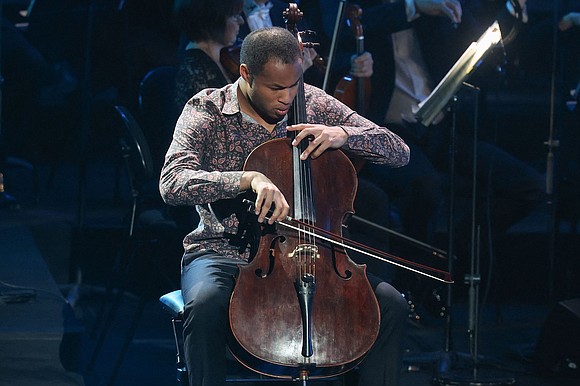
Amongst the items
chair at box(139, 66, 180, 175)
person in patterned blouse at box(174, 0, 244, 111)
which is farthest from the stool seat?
chair at box(139, 66, 180, 175)

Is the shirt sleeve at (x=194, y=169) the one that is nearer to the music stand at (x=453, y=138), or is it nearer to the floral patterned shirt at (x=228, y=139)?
the floral patterned shirt at (x=228, y=139)

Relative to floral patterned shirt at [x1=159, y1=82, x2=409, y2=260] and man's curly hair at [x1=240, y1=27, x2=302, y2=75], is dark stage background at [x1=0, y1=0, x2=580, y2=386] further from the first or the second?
man's curly hair at [x1=240, y1=27, x2=302, y2=75]

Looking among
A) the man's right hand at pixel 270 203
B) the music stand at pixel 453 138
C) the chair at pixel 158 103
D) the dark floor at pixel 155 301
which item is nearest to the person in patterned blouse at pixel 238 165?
the man's right hand at pixel 270 203

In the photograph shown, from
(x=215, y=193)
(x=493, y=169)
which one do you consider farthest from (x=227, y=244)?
(x=493, y=169)

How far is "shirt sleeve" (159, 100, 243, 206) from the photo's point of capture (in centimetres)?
279

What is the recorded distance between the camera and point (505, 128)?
18.6 feet

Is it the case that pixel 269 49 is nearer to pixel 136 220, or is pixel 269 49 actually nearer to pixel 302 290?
pixel 302 290

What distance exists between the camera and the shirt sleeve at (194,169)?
279 cm

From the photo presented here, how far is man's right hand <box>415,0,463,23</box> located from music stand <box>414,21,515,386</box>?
47cm

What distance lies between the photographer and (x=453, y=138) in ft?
12.5

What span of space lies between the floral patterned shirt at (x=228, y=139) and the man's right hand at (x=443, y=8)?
1.22 m

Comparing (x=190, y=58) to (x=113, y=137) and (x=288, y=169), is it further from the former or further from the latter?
(x=113, y=137)

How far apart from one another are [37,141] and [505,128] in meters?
2.54

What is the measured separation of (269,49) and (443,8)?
150 centimetres
